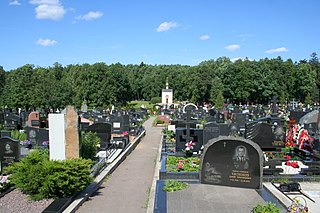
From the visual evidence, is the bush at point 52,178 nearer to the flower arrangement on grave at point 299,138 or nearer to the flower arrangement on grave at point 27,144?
the flower arrangement on grave at point 27,144

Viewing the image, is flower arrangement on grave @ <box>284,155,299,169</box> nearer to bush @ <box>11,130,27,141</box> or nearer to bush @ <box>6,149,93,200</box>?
bush @ <box>6,149,93,200</box>

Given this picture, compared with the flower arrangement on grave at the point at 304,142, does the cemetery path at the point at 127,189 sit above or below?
below

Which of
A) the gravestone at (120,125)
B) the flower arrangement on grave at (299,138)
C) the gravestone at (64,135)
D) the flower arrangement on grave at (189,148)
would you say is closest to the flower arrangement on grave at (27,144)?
the gravestone at (120,125)

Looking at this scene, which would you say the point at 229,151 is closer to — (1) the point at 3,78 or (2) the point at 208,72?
(2) the point at 208,72

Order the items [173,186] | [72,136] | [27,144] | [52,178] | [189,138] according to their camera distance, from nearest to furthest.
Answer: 1. [52,178]
2. [173,186]
3. [72,136]
4. [189,138]
5. [27,144]

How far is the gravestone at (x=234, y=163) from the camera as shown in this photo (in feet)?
32.8

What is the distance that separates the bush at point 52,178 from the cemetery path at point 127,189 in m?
0.68

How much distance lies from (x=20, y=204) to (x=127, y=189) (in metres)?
3.49

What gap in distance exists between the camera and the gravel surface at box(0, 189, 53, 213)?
26.5ft

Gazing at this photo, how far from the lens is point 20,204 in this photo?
8.51 meters

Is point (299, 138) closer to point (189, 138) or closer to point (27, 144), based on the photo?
point (189, 138)

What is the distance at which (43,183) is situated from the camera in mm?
8719

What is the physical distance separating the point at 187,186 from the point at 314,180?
4.76m

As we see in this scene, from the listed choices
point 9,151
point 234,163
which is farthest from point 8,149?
point 234,163
